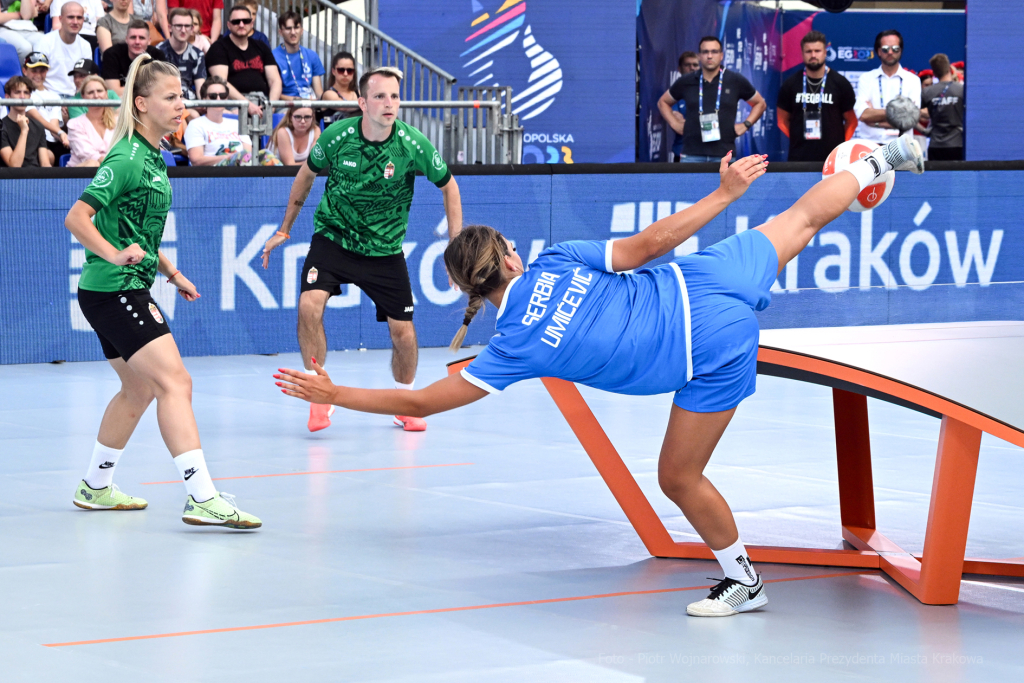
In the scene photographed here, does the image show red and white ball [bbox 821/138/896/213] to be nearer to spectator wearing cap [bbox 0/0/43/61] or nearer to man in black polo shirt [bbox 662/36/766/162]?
man in black polo shirt [bbox 662/36/766/162]

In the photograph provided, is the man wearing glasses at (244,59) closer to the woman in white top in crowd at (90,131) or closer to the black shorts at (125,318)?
the woman in white top in crowd at (90,131)

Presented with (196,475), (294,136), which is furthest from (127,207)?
(294,136)

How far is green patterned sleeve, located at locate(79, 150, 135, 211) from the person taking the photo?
5.55 metres

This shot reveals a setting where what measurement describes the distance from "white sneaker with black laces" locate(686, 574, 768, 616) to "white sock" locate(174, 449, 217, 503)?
2.21 metres

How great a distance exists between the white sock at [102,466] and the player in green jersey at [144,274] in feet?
1.40

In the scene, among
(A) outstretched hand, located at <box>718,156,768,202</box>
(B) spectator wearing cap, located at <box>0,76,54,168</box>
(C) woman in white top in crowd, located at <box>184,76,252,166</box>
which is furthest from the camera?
(C) woman in white top in crowd, located at <box>184,76,252,166</box>

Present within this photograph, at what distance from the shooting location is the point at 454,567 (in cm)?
523

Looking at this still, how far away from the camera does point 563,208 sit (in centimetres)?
1293

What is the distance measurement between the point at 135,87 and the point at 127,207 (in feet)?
1.67

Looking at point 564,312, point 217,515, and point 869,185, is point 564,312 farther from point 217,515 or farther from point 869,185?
point 217,515

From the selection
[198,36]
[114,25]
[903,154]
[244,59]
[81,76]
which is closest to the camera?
[903,154]

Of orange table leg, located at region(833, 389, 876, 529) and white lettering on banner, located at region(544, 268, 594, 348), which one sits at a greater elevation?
white lettering on banner, located at region(544, 268, 594, 348)

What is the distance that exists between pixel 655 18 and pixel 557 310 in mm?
13291

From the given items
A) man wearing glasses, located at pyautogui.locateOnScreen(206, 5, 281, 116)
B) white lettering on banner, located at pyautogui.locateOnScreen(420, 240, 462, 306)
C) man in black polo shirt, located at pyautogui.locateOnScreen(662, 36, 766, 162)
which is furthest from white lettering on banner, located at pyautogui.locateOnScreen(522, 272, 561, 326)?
man in black polo shirt, located at pyautogui.locateOnScreen(662, 36, 766, 162)
